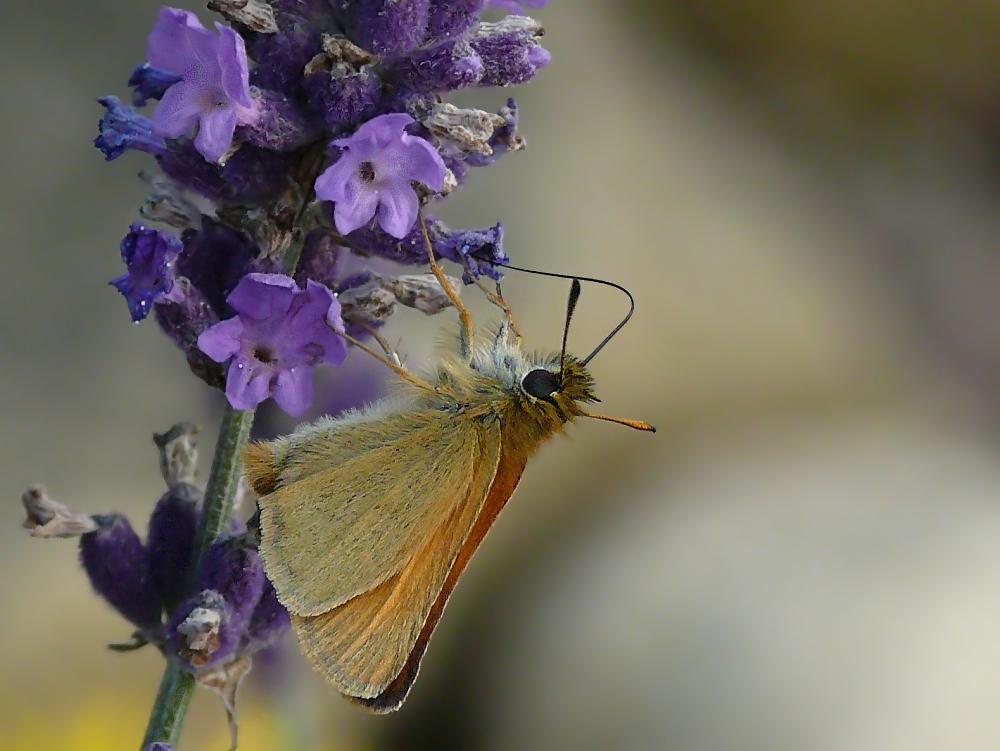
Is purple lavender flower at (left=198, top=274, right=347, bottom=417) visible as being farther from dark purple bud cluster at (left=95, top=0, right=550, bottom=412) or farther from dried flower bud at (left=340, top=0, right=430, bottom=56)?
dried flower bud at (left=340, top=0, right=430, bottom=56)

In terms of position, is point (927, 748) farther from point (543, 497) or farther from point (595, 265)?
point (595, 265)

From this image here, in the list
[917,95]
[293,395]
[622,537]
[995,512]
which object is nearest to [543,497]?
[622,537]

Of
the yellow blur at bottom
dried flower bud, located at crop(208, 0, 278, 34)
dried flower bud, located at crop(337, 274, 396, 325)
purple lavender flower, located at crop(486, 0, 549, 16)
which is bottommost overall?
the yellow blur at bottom

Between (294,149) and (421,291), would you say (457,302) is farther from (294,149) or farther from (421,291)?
(294,149)

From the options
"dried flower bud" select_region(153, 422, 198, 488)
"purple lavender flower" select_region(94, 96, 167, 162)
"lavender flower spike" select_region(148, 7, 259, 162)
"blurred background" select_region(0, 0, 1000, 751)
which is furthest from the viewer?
"blurred background" select_region(0, 0, 1000, 751)

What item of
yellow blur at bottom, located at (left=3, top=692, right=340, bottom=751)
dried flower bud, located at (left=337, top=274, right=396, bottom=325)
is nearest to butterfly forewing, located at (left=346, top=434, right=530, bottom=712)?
dried flower bud, located at (left=337, top=274, right=396, bottom=325)

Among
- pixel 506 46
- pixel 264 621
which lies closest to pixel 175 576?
pixel 264 621

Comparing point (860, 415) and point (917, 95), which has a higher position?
point (917, 95)
